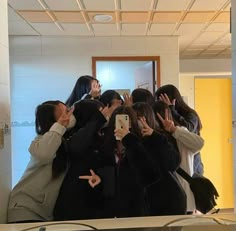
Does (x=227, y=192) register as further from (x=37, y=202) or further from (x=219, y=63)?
(x=37, y=202)

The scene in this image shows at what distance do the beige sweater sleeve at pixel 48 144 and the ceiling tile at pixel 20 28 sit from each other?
2.19 m

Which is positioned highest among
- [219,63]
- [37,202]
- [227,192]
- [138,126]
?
[219,63]

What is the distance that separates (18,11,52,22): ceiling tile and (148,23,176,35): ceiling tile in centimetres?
109

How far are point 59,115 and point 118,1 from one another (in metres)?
1.52

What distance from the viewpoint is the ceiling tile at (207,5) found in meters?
2.72

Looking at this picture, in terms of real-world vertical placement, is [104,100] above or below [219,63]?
below

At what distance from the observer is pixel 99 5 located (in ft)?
9.30

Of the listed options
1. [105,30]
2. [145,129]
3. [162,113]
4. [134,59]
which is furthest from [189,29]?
[145,129]

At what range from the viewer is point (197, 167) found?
2.27 m

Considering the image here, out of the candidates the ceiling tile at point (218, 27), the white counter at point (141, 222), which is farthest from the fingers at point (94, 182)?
the ceiling tile at point (218, 27)

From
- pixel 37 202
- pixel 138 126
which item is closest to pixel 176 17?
pixel 138 126

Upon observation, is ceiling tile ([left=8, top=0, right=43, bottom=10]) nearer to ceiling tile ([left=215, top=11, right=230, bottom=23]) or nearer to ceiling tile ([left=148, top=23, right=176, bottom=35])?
ceiling tile ([left=148, top=23, right=176, bottom=35])

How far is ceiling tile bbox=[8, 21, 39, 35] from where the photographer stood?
3.38 m

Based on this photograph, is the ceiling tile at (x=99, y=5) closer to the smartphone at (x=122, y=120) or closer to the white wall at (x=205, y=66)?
the smartphone at (x=122, y=120)
